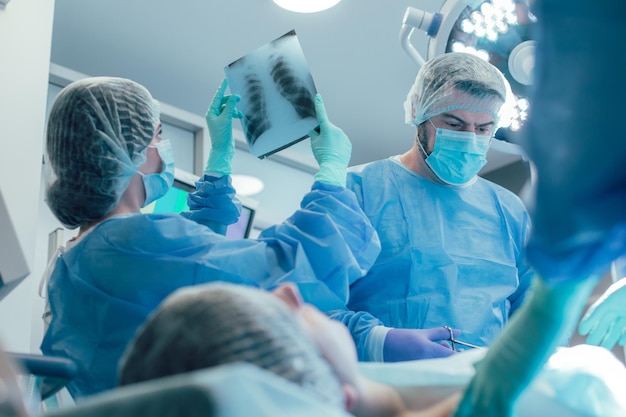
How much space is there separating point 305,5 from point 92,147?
171 cm

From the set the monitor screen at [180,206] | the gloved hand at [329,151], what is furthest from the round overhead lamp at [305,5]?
the gloved hand at [329,151]

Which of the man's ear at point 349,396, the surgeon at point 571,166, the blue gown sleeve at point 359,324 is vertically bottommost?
the blue gown sleeve at point 359,324

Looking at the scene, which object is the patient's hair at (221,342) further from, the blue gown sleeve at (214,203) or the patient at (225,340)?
the blue gown sleeve at (214,203)

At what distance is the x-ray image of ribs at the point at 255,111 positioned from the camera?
2104 mm

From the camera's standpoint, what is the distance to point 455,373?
1182 mm

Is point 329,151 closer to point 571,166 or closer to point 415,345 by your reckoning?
point 415,345

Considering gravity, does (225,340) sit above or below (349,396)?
above

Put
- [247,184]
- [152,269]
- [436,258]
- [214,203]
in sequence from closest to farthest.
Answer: [152,269] < [214,203] < [436,258] < [247,184]

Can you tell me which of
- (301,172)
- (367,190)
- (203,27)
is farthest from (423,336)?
(301,172)

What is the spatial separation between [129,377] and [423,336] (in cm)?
108

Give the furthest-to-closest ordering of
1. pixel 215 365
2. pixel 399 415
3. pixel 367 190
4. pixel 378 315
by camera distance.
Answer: pixel 367 190, pixel 378 315, pixel 399 415, pixel 215 365

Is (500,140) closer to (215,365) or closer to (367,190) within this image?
(367,190)

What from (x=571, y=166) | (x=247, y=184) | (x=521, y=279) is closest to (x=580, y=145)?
(x=571, y=166)

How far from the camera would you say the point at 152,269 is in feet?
5.12
